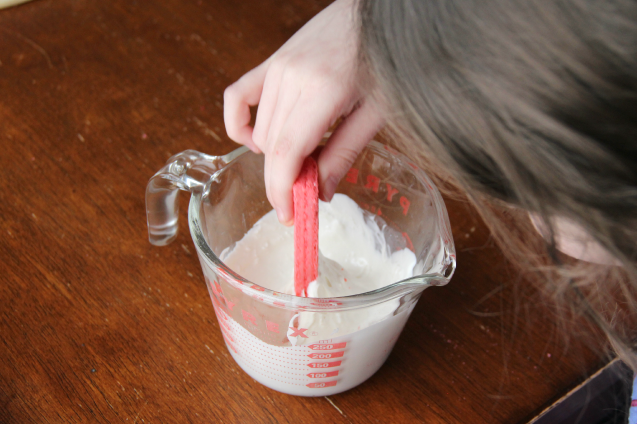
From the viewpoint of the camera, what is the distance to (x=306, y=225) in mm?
472

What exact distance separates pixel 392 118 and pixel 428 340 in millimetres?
276

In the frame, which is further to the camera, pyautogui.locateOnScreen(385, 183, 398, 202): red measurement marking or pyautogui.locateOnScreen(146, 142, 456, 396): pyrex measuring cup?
pyautogui.locateOnScreen(385, 183, 398, 202): red measurement marking

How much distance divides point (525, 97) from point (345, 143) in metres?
0.20

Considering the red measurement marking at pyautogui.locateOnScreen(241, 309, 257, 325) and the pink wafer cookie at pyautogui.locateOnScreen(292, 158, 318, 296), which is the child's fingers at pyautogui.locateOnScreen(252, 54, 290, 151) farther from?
the red measurement marking at pyautogui.locateOnScreen(241, 309, 257, 325)

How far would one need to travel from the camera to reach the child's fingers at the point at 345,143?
1.54ft

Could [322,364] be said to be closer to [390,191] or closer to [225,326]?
[225,326]

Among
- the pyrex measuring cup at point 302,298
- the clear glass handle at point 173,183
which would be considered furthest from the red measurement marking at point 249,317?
the clear glass handle at point 173,183

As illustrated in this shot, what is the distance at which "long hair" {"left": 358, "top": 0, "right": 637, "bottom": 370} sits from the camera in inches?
10.9

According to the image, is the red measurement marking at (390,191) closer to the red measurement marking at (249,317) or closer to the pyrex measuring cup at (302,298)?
the pyrex measuring cup at (302,298)

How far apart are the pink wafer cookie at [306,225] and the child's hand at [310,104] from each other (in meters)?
0.01

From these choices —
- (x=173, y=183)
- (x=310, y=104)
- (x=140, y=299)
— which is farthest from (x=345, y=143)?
(x=140, y=299)

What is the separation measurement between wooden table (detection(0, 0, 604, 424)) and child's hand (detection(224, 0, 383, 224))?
171 millimetres

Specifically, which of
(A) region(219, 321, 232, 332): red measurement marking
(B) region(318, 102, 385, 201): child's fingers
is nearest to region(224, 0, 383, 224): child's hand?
(B) region(318, 102, 385, 201): child's fingers

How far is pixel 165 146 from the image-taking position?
2.29ft
